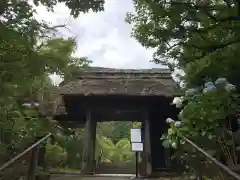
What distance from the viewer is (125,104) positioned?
A: 10.5 metres

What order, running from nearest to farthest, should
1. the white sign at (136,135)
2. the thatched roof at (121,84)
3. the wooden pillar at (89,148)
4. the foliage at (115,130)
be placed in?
the wooden pillar at (89,148) < the white sign at (136,135) < the thatched roof at (121,84) < the foliage at (115,130)

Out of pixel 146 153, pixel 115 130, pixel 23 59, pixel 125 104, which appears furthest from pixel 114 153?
pixel 23 59

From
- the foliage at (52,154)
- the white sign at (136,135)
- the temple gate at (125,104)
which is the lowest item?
the foliage at (52,154)

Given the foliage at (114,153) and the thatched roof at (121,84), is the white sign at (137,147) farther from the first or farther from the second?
the foliage at (114,153)

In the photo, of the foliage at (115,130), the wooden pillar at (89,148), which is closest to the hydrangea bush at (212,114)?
the wooden pillar at (89,148)

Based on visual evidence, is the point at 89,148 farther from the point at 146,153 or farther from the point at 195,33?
the point at 195,33

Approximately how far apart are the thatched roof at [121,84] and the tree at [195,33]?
141 inches

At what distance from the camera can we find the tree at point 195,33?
426cm

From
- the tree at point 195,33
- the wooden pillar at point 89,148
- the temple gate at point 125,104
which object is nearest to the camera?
the tree at point 195,33

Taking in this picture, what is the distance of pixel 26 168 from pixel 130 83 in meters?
6.72

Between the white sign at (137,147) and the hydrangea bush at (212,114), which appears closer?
the hydrangea bush at (212,114)

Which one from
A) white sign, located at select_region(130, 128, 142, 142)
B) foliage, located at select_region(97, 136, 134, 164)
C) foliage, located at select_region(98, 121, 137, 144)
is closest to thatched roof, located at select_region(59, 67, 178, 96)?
white sign, located at select_region(130, 128, 142, 142)

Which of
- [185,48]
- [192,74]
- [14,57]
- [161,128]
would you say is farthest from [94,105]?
[14,57]

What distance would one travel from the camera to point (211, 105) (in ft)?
16.0
